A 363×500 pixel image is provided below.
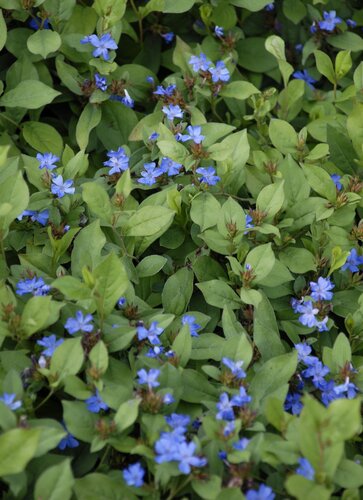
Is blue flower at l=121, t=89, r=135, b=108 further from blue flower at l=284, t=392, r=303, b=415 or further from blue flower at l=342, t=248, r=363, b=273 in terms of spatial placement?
blue flower at l=284, t=392, r=303, b=415

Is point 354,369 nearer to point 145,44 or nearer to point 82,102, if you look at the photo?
point 82,102

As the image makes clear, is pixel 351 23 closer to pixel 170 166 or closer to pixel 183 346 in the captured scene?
pixel 170 166

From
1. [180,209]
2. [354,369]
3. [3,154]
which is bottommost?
[354,369]

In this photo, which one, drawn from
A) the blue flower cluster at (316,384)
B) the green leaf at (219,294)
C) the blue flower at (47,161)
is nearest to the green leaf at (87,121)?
the blue flower at (47,161)

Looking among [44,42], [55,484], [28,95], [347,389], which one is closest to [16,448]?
[55,484]

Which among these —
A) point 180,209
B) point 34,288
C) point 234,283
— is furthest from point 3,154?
point 234,283

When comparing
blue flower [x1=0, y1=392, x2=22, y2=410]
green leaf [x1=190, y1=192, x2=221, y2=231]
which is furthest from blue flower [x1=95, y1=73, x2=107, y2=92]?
blue flower [x1=0, y1=392, x2=22, y2=410]

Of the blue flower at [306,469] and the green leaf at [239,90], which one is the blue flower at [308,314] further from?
the green leaf at [239,90]
